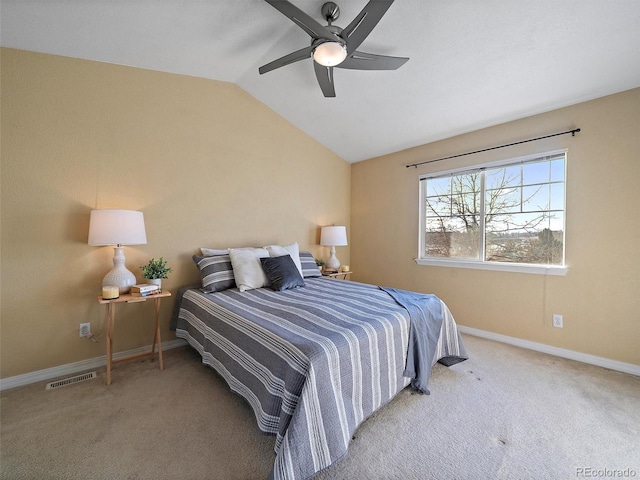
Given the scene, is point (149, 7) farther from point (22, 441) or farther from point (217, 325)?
point (22, 441)

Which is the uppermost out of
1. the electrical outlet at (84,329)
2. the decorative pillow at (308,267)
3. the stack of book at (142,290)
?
the decorative pillow at (308,267)

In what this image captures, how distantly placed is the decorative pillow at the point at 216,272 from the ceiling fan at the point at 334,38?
178 centimetres

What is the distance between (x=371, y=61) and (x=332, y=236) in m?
2.25

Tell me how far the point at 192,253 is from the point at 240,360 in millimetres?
1627

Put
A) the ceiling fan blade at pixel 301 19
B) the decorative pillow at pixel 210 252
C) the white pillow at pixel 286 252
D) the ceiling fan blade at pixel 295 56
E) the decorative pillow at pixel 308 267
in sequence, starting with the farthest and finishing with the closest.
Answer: the decorative pillow at pixel 308 267 < the white pillow at pixel 286 252 < the decorative pillow at pixel 210 252 < the ceiling fan blade at pixel 295 56 < the ceiling fan blade at pixel 301 19

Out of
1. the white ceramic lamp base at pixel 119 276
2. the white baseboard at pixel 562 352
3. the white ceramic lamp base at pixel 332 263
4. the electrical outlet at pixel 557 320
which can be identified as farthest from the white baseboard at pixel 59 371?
the electrical outlet at pixel 557 320

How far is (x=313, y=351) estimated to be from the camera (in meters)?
1.34

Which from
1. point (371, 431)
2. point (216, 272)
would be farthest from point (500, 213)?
point (216, 272)

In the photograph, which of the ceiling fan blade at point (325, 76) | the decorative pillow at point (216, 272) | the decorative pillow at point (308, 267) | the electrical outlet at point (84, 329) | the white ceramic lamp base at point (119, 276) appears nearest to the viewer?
the ceiling fan blade at point (325, 76)

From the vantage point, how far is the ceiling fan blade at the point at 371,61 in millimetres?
1935

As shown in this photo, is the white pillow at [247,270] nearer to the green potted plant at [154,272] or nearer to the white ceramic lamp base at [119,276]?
the green potted plant at [154,272]

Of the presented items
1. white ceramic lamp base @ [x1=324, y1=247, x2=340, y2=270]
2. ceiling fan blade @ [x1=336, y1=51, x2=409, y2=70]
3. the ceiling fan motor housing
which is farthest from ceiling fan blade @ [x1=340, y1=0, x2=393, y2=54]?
white ceramic lamp base @ [x1=324, y1=247, x2=340, y2=270]

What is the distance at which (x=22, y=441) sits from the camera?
1.53 metres

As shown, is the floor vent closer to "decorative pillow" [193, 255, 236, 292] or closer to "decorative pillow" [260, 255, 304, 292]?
"decorative pillow" [193, 255, 236, 292]
